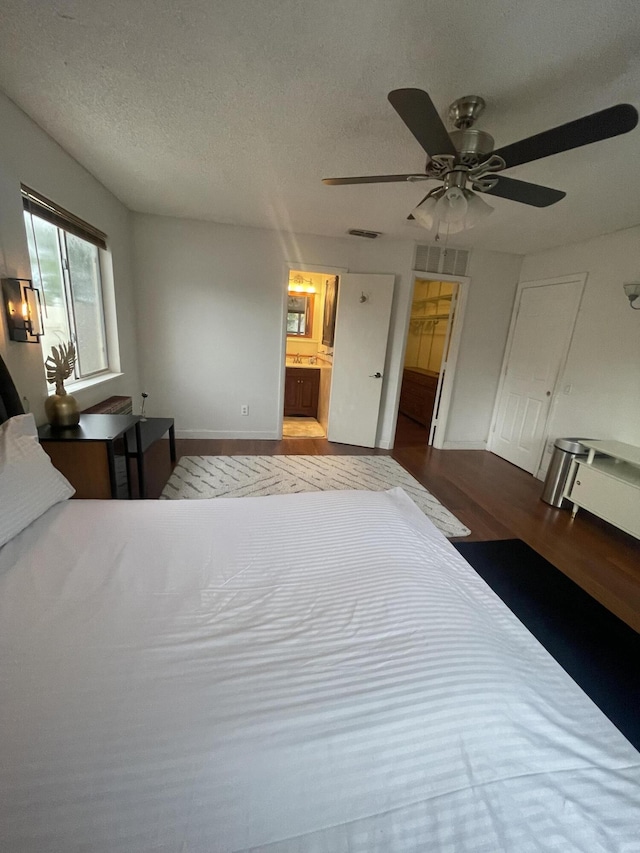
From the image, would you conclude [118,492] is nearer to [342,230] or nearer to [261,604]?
[261,604]

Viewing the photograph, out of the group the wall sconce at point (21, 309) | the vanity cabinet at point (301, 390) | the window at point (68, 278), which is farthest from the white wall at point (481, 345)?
the wall sconce at point (21, 309)

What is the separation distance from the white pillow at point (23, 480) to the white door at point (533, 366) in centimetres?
428

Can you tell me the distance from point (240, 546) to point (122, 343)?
2.99 m

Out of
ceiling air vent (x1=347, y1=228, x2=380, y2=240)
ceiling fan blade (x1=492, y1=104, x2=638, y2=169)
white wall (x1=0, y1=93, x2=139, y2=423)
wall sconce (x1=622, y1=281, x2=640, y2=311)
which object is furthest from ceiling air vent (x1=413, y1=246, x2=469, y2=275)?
white wall (x1=0, y1=93, x2=139, y2=423)

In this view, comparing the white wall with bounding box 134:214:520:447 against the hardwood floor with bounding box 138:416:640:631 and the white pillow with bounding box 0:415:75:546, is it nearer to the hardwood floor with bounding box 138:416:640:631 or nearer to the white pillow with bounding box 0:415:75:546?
the hardwood floor with bounding box 138:416:640:631

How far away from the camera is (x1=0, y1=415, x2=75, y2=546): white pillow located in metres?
1.23

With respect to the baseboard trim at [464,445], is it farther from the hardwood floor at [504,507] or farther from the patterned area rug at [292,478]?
the patterned area rug at [292,478]

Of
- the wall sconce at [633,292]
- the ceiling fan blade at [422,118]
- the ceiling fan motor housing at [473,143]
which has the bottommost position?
the wall sconce at [633,292]

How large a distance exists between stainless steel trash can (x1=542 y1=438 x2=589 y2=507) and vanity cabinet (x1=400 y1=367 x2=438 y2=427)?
71.9 inches

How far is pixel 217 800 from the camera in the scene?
0.59 m

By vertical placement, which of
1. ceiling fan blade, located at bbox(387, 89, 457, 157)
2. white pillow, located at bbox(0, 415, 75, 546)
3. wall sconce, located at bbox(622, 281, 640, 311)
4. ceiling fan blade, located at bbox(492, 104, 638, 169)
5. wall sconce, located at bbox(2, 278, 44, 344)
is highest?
ceiling fan blade, located at bbox(387, 89, 457, 157)

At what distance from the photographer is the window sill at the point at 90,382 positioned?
260 cm

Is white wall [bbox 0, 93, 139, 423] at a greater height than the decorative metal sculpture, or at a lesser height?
greater

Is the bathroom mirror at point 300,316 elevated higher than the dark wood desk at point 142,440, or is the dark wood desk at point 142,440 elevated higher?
the bathroom mirror at point 300,316
